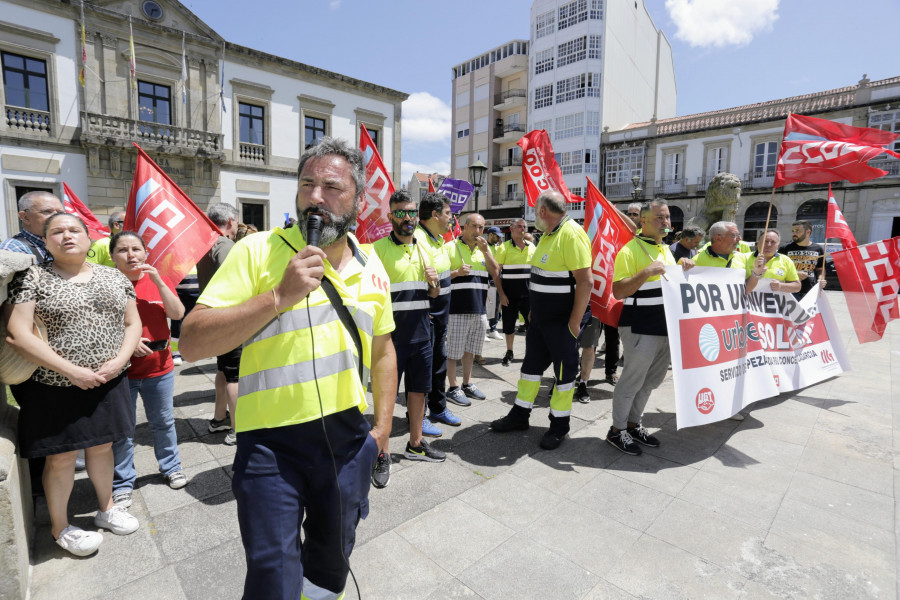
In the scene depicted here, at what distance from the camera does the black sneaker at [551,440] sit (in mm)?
3936

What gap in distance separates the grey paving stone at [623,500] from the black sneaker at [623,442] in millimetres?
481

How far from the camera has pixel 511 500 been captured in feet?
10.3

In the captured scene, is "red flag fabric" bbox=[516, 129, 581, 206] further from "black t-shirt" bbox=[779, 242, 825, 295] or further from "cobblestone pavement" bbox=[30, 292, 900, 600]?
"black t-shirt" bbox=[779, 242, 825, 295]

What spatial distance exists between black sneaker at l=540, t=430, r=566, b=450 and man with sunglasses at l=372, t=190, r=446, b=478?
0.90 meters

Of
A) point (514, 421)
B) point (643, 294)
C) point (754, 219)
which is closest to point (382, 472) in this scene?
point (514, 421)

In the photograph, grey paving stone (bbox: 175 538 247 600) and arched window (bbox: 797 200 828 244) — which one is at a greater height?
arched window (bbox: 797 200 828 244)

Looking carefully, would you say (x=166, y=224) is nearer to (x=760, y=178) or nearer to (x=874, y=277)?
(x=874, y=277)

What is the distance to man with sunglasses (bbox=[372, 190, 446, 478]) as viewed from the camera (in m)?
3.69

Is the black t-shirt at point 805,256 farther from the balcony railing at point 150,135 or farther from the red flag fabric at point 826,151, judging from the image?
the balcony railing at point 150,135

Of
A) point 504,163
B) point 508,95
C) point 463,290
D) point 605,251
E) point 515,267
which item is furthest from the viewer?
→ point 504,163

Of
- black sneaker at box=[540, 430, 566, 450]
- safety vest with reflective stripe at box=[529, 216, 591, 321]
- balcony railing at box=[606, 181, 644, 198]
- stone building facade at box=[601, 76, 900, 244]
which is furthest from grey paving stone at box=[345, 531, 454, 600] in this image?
balcony railing at box=[606, 181, 644, 198]

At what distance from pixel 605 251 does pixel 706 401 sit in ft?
5.24

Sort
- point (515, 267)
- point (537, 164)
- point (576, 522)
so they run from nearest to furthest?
point (576, 522)
point (537, 164)
point (515, 267)

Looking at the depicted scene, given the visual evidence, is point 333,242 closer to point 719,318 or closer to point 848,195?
point 719,318
